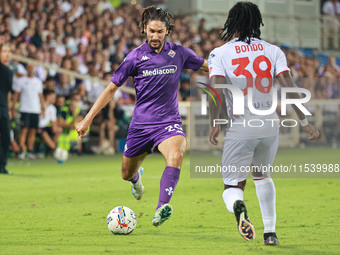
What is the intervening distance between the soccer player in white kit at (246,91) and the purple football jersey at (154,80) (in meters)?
1.47

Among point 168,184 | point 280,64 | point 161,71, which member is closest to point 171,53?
point 161,71

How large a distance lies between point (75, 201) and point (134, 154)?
2.71 meters

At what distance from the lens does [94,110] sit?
290 inches

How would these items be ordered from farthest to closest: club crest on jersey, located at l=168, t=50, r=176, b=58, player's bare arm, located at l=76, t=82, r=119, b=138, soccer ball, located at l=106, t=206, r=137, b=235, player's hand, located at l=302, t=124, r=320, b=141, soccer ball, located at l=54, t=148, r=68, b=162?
soccer ball, located at l=54, t=148, r=68, b=162
club crest on jersey, located at l=168, t=50, r=176, b=58
soccer ball, located at l=106, t=206, r=137, b=235
player's bare arm, located at l=76, t=82, r=119, b=138
player's hand, located at l=302, t=124, r=320, b=141

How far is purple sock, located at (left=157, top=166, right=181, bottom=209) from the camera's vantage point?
23.5ft

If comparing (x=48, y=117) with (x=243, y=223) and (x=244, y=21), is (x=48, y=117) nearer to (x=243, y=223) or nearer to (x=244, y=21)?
(x=244, y=21)

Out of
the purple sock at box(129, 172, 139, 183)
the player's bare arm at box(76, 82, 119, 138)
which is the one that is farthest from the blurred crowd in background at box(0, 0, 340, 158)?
the player's bare arm at box(76, 82, 119, 138)

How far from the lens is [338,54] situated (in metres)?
33.1

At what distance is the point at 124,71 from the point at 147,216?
2.13m

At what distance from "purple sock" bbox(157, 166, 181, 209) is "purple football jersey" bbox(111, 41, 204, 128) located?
0.65m

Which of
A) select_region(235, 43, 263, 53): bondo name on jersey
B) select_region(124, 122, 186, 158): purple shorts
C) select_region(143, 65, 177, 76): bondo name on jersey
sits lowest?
select_region(124, 122, 186, 158): purple shorts

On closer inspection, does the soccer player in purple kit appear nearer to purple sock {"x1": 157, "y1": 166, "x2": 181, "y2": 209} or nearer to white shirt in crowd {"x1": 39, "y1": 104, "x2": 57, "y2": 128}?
purple sock {"x1": 157, "y1": 166, "x2": 181, "y2": 209}

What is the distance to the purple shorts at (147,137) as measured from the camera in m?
7.74

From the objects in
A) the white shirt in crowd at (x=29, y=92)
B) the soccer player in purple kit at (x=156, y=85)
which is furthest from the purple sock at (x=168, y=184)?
the white shirt in crowd at (x=29, y=92)
